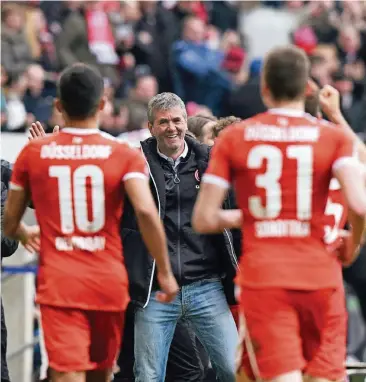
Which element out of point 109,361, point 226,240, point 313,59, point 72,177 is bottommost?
point 109,361

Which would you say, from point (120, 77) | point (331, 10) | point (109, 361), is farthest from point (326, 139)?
point (331, 10)

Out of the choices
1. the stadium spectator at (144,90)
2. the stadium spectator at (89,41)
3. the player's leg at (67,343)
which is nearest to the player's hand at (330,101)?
the player's leg at (67,343)

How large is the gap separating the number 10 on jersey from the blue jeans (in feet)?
4.52

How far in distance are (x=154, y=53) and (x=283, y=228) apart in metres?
12.7

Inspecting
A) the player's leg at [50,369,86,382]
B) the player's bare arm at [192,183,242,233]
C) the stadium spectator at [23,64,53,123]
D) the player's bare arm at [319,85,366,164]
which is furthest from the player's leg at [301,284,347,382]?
the stadium spectator at [23,64,53,123]

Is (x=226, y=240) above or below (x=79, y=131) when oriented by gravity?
below

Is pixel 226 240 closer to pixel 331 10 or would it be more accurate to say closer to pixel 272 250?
pixel 272 250

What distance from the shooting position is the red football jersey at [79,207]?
256 inches

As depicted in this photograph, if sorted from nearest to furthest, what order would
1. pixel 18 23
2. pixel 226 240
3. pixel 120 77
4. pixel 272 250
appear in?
A: pixel 272 250, pixel 226 240, pixel 18 23, pixel 120 77

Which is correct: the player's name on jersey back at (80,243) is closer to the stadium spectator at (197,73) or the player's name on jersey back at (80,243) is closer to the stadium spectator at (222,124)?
the stadium spectator at (222,124)

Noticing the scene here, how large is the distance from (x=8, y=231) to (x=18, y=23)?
Answer: 955cm

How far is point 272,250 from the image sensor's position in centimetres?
612

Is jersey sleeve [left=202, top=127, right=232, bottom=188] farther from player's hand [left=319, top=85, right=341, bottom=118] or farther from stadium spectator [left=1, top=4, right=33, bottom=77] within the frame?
stadium spectator [left=1, top=4, right=33, bottom=77]

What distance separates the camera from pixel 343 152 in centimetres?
611
